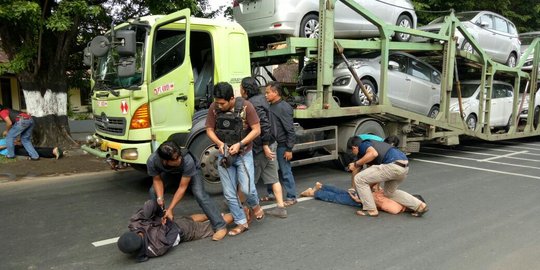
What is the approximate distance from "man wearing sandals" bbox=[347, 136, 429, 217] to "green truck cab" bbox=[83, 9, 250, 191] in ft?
6.27

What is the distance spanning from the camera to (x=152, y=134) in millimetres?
5504

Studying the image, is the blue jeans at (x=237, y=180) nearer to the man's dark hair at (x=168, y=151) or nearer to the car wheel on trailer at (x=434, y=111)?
the man's dark hair at (x=168, y=151)

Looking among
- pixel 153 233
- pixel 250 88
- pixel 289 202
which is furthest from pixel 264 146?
pixel 153 233

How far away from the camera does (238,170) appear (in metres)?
4.40

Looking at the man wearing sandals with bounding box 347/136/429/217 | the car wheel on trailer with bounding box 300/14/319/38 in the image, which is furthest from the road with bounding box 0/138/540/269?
the car wheel on trailer with bounding box 300/14/319/38

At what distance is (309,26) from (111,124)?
Result: 3.50 meters

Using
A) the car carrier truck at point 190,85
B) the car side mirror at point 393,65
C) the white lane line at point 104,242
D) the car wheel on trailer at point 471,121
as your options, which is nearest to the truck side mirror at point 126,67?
the car carrier truck at point 190,85

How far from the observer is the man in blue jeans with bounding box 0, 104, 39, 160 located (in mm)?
8445

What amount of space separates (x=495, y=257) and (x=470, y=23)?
721 centimetres

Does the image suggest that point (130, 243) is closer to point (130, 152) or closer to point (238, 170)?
point (238, 170)

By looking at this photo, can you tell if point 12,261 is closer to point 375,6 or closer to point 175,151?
point 175,151

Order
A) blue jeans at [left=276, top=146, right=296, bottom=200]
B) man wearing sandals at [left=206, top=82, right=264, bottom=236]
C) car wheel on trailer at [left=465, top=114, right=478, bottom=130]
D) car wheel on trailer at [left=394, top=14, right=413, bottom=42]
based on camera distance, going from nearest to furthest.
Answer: man wearing sandals at [left=206, top=82, right=264, bottom=236] < blue jeans at [left=276, top=146, right=296, bottom=200] < car wheel on trailer at [left=394, top=14, right=413, bottom=42] < car wheel on trailer at [left=465, top=114, right=478, bottom=130]

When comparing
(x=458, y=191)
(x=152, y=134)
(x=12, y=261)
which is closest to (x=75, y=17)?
(x=152, y=134)

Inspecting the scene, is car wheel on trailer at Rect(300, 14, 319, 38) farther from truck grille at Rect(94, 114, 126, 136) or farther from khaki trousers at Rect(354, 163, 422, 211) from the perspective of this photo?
truck grille at Rect(94, 114, 126, 136)
